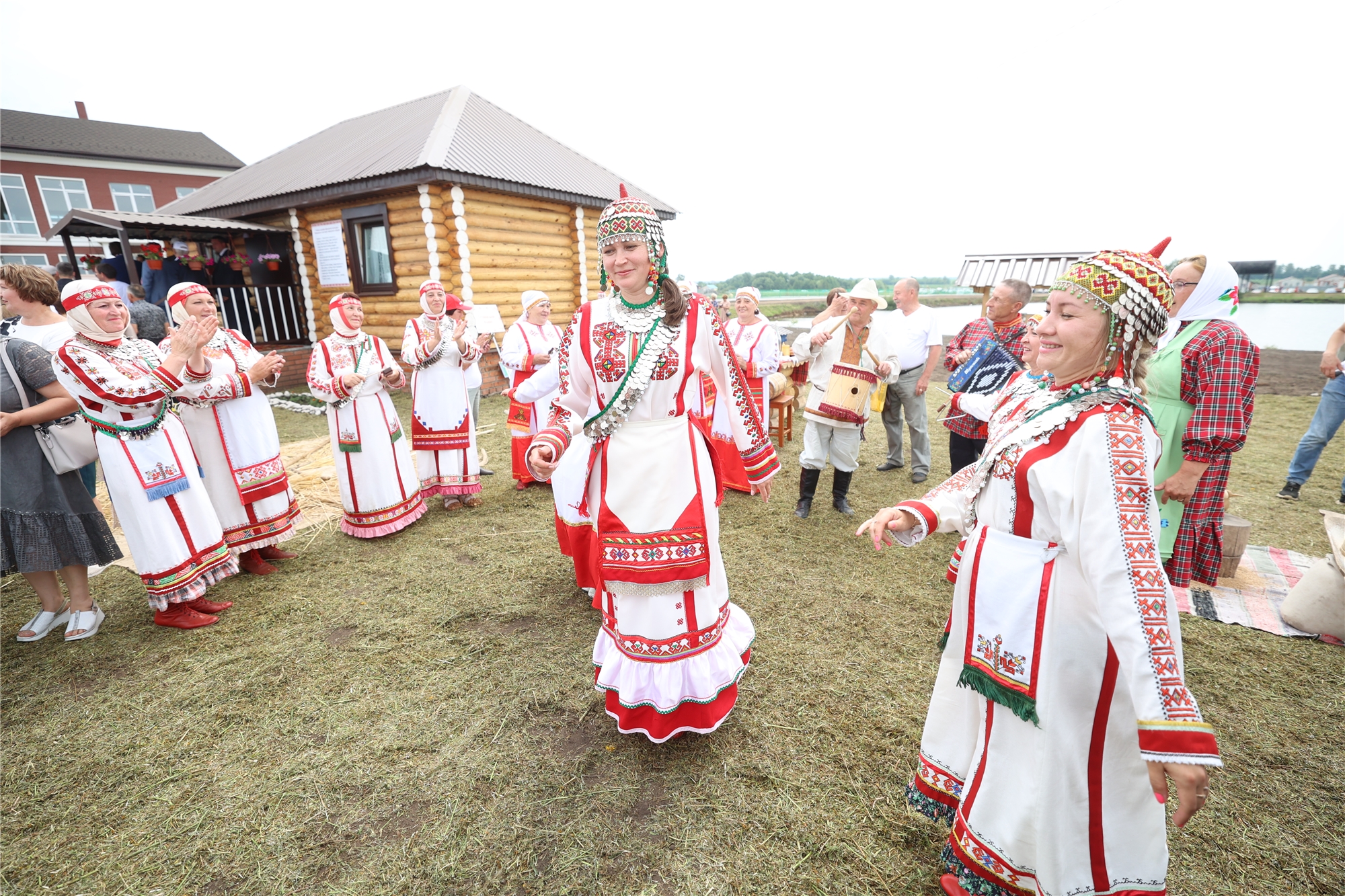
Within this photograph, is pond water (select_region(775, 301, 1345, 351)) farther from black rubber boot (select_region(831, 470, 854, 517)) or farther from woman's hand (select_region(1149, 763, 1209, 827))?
woman's hand (select_region(1149, 763, 1209, 827))

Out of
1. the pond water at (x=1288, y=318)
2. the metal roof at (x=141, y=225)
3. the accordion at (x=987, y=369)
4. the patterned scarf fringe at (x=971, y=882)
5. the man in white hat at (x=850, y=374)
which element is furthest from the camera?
the metal roof at (x=141, y=225)

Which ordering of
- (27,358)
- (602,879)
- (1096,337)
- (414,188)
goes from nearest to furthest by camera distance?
1. (1096,337)
2. (602,879)
3. (27,358)
4. (414,188)

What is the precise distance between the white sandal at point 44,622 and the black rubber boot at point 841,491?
20.2 ft

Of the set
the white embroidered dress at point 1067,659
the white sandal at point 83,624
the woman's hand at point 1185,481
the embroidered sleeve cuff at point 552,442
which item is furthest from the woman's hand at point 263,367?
the woman's hand at point 1185,481

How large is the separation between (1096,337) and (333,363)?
5281 mm

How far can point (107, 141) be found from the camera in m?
30.3

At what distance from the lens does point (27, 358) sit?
11.0 ft

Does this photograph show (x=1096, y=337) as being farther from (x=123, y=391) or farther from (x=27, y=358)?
(x=27, y=358)

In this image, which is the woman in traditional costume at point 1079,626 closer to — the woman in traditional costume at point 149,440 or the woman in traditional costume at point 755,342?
the woman in traditional costume at point 755,342

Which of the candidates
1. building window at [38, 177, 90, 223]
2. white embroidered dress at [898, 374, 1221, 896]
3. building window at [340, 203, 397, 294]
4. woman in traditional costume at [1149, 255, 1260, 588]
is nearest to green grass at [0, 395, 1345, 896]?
woman in traditional costume at [1149, 255, 1260, 588]

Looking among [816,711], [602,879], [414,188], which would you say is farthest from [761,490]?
[414,188]

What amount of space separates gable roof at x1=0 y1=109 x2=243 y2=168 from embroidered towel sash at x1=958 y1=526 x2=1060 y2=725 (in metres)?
41.4

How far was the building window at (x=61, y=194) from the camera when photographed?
27516 millimetres

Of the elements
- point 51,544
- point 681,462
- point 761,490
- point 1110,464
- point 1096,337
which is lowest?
point 51,544
